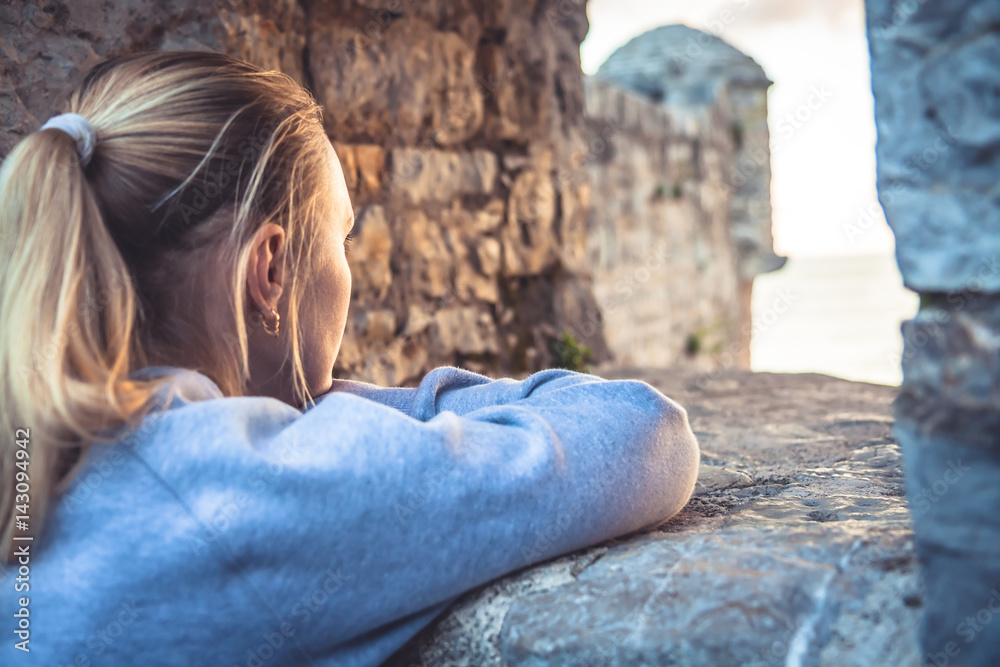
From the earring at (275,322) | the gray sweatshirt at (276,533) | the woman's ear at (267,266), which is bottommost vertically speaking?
the gray sweatshirt at (276,533)

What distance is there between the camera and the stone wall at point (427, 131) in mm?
1623

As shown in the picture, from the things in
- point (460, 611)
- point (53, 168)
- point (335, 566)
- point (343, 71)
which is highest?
point (343, 71)

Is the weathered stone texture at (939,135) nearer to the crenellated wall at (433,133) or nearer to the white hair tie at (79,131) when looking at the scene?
the white hair tie at (79,131)

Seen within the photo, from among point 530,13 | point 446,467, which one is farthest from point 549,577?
point 530,13

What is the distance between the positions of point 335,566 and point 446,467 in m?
0.15

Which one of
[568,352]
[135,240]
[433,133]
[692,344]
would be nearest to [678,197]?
[692,344]

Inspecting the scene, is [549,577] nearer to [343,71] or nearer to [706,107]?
[343,71]

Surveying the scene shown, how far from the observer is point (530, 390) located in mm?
1234

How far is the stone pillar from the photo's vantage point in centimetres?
69

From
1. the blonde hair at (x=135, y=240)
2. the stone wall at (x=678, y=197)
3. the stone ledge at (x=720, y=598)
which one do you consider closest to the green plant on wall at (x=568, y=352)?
the stone wall at (x=678, y=197)

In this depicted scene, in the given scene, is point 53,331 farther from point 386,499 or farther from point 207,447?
point 386,499

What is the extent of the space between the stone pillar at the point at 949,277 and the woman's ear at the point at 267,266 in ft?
2.35

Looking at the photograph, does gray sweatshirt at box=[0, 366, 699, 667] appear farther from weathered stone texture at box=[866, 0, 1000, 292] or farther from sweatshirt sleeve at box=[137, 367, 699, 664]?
weathered stone texture at box=[866, 0, 1000, 292]

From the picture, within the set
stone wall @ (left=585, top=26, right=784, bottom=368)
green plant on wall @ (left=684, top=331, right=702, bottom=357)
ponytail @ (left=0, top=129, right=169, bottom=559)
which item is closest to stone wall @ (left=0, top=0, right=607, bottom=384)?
ponytail @ (left=0, top=129, right=169, bottom=559)
